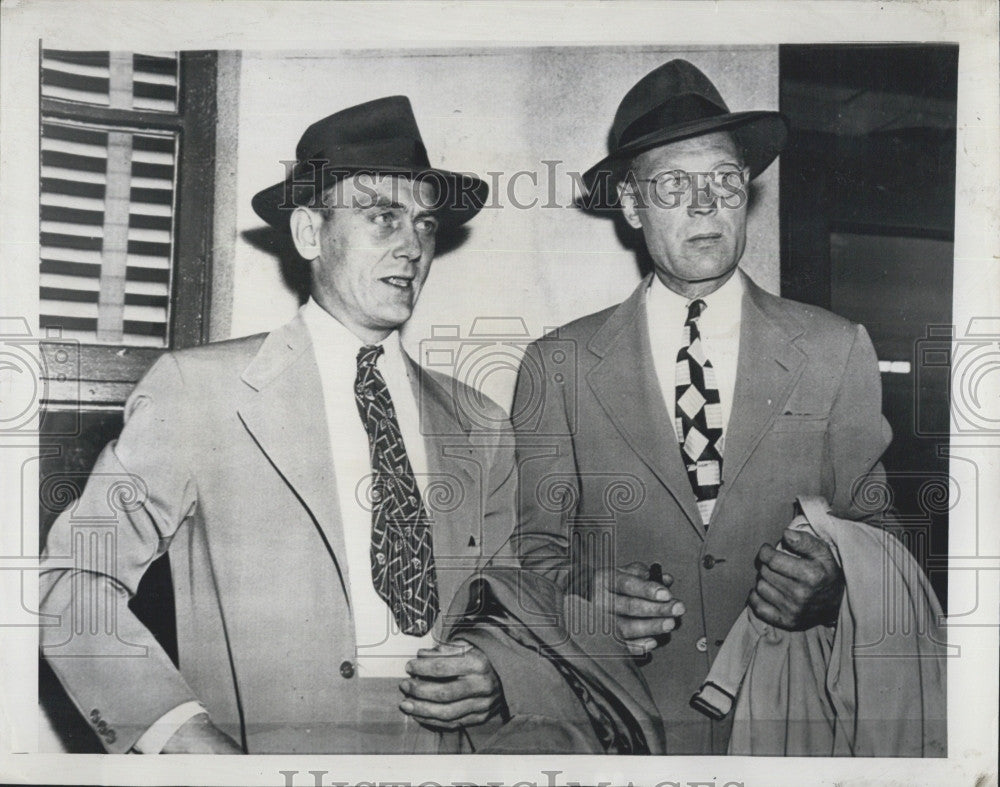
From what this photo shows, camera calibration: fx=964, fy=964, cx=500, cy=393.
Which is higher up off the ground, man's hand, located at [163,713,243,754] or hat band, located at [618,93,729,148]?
hat band, located at [618,93,729,148]

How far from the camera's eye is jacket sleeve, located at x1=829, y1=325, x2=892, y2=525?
9.05ft

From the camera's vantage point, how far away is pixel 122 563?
274 centimetres

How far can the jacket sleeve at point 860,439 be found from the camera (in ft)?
9.05

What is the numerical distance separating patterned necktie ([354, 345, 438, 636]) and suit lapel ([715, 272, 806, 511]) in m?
0.85

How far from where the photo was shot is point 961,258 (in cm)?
282

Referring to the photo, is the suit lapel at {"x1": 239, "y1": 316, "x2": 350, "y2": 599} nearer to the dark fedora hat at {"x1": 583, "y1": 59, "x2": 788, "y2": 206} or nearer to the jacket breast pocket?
the dark fedora hat at {"x1": 583, "y1": 59, "x2": 788, "y2": 206}

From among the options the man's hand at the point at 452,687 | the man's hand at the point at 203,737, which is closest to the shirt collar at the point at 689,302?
the man's hand at the point at 452,687

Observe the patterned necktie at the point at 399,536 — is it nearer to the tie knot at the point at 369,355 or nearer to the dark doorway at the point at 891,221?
the tie knot at the point at 369,355

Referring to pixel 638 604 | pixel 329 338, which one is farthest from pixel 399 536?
pixel 638 604

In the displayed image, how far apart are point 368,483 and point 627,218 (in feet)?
3.49

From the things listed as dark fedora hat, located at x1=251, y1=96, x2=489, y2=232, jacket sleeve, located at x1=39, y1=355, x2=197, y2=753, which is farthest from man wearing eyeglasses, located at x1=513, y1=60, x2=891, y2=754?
jacket sleeve, located at x1=39, y1=355, x2=197, y2=753

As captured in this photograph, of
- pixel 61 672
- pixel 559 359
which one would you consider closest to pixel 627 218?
pixel 559 359

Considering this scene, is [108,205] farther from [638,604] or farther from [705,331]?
[638,604]

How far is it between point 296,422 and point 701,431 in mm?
1149
